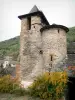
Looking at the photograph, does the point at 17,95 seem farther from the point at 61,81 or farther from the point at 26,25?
the point at 26,25

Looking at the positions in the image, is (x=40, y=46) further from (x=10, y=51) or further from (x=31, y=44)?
(x=10, y=51)

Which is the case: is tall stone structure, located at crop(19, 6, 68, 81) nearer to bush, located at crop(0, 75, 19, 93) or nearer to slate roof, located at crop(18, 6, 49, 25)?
slate roof, located at crop(18, 6, 49, 25)

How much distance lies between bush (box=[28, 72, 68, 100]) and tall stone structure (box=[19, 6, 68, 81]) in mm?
2783

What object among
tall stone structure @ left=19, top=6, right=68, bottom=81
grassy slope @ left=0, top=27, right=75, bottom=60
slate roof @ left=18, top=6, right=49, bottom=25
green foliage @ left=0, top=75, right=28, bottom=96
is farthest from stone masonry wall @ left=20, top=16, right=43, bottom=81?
grassy slope @ left=0, top=27, right=75, bottom=60

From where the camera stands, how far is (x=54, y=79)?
1639 centimetres

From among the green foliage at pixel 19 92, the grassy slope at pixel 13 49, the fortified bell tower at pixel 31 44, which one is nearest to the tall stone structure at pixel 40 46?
the fortified bell tower at pixel 31 44

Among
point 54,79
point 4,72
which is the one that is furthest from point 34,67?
point 4,72

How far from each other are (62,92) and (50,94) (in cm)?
104

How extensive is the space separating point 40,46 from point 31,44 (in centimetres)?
120

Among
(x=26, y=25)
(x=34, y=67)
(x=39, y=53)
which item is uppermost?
(x=26, y=25)

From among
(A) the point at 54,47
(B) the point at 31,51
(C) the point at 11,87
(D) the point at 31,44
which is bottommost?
(C) the point at 11,87

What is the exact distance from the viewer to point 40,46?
71.5 ft

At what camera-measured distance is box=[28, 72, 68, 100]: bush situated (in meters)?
15.9

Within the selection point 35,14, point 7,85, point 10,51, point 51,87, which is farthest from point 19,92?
point 10,51
